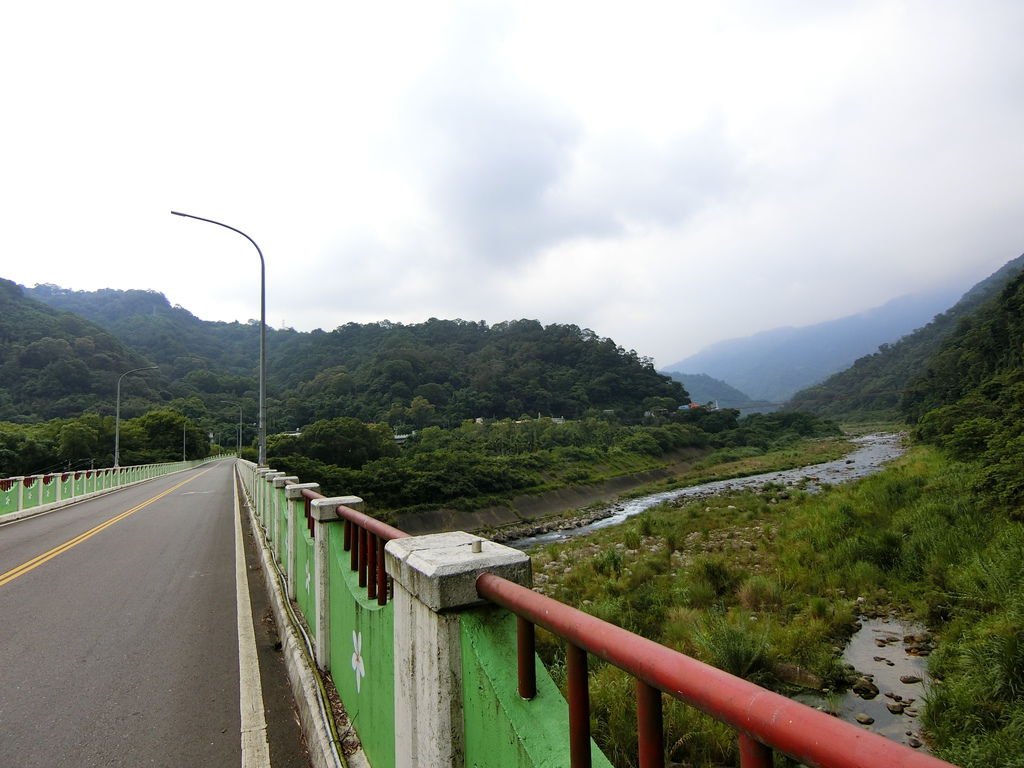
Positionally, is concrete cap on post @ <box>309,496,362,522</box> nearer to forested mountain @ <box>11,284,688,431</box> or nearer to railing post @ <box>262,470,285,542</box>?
railing post @ <box>262,470,285,542</box>

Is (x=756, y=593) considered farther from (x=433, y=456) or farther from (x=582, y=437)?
(x=582, y=437)

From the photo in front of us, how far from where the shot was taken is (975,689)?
6418 mm

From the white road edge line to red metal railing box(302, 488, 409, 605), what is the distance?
1.46 m

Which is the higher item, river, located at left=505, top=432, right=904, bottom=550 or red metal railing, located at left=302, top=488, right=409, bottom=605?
red metal railing, located at left=302, top=488, right=409, bottom=605

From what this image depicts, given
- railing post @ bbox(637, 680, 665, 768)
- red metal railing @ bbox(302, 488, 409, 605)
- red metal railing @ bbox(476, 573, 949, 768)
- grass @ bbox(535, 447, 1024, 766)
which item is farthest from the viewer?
grass @ bbox(535, 447, 1024, 766)

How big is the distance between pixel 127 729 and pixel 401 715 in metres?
3.00

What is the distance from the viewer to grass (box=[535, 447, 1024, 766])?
5.98 m

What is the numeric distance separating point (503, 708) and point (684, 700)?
865 millimetres

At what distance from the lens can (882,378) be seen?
12762 cm

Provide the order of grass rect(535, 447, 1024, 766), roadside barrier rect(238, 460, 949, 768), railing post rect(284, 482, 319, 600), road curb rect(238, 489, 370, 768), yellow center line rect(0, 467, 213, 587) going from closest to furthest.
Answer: roadside barrier rect(238, 460, 949, 768) < road curb rect(238, 489, 370, 768) < railing post rect(284, 482, 319, 600) < grass rect(535, 447, 1024, 766) < yellow center line rect(0, 467, 213, 587)

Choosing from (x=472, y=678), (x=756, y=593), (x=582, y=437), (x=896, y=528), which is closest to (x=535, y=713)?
(x=472, y=678)

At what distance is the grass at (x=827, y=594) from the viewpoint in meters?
5.98

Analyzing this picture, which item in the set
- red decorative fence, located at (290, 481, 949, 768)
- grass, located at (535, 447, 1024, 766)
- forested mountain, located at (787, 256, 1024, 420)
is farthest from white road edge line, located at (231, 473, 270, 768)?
forested mountain, located at (787, 256, 1024, 420)

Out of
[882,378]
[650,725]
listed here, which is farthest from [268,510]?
[882,378]
